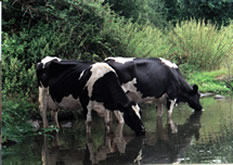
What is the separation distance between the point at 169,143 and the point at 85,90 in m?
1.94

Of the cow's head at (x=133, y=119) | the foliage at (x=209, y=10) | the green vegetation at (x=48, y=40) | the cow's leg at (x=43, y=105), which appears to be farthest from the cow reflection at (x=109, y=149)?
the foliage at (x=209, y=10)

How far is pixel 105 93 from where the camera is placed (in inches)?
336

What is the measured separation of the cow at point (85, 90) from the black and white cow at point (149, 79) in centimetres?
90

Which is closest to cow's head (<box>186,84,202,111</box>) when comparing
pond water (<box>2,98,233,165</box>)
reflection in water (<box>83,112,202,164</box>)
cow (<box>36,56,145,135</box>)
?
pond water (<box>2,98,233,165</box>)

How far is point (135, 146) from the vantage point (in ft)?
25.1

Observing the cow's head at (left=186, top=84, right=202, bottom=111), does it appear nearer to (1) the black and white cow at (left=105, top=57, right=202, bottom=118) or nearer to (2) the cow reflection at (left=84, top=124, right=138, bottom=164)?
(1) the black and white cow at (left=105, top=57, right=202, bottom=118)

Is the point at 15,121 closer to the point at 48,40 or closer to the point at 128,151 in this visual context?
the point at 128,151

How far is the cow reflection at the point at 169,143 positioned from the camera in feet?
22.0

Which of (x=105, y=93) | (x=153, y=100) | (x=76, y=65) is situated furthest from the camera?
(x=153, y=100)

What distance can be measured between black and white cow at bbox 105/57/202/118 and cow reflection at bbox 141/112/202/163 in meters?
0.62

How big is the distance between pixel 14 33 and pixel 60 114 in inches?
95.6

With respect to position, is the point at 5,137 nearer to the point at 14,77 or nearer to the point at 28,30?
the point at 14,77

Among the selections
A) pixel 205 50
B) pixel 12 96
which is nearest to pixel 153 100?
pixel 12 96

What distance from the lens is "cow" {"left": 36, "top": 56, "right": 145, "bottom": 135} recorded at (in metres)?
8.55
